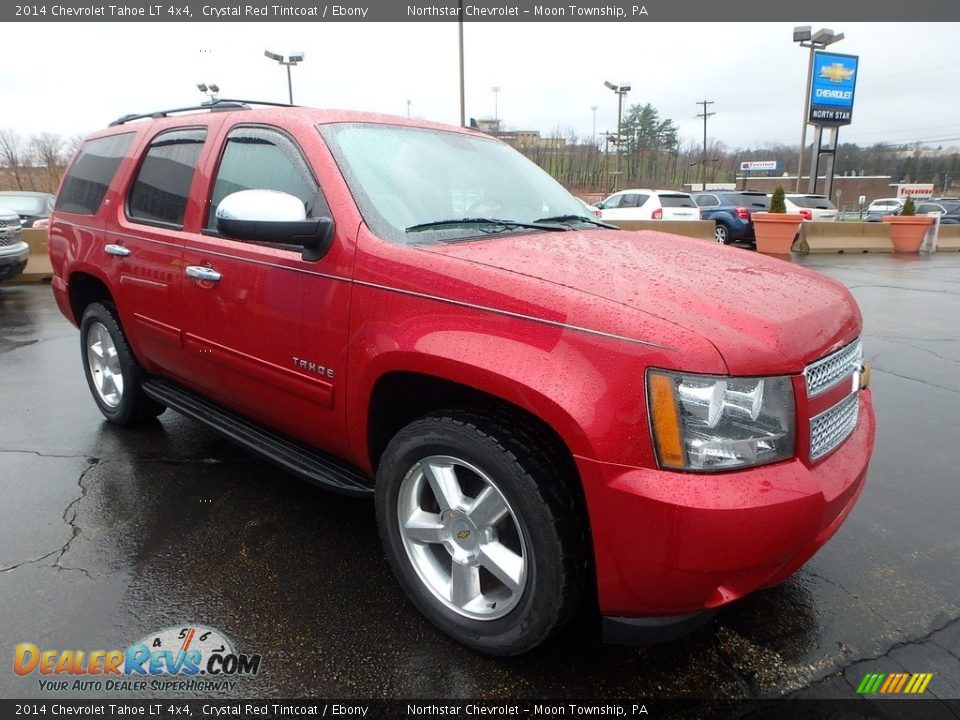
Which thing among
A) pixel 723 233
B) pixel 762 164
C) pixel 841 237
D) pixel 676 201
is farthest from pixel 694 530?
pixel 762 164

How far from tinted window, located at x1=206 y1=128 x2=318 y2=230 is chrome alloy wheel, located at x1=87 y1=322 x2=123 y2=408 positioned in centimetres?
163

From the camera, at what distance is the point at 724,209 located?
17.5 metres

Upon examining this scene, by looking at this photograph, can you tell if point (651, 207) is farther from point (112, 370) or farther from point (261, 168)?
point (261, 168)

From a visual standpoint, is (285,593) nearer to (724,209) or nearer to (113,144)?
(113,144)

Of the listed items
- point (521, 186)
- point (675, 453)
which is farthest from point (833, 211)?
point (675, 453)

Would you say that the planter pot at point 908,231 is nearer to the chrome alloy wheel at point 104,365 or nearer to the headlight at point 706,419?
the headlight at point 706,419

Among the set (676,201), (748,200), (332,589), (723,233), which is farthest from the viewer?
(748,200)

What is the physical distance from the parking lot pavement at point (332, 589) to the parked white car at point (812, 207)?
17700 mm

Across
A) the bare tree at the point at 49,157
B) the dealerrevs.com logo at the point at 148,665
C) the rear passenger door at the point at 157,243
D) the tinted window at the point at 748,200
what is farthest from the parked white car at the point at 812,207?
the bare tree at the point at 49,157

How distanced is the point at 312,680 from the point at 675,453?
139cm

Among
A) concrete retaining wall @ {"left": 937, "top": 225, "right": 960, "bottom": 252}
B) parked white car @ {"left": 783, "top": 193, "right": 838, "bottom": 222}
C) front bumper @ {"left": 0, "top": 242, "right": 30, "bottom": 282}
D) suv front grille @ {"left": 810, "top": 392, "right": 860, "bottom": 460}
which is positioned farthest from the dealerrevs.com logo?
concrete retaining wall @ {"left": 937, "top": 225, "right": 960, "bottom": 252}

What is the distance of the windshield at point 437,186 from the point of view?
8.18 ft

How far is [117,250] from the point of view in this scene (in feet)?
11.9

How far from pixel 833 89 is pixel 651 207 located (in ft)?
65.9
